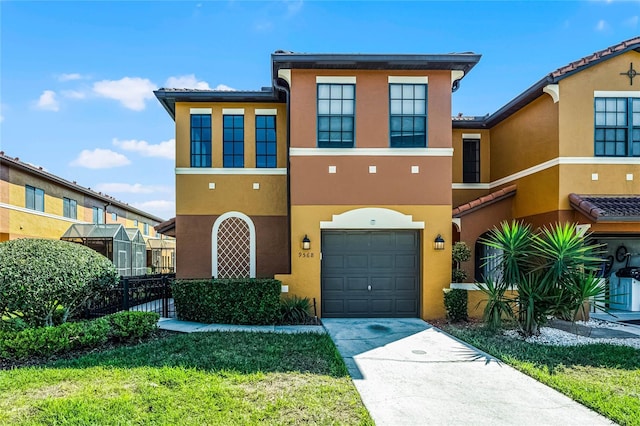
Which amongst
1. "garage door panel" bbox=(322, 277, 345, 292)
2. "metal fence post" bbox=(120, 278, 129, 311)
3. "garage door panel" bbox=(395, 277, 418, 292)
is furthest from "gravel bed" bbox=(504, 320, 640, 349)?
"metal fence post" bbox=(120, 278, 129, 311)

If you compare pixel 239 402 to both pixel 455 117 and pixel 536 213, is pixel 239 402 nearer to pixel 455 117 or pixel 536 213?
pixel 536 213

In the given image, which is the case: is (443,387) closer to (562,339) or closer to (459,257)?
(562,339)

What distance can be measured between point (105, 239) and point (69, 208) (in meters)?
5.12

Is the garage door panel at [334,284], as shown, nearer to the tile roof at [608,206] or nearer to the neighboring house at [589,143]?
the neighboring house at [589,143]

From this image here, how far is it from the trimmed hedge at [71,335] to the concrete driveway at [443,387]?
4399 mm

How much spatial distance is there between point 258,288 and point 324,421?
216 inches

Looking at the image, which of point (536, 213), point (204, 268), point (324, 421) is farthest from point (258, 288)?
point (536, 213)

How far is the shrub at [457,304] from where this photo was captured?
991 cm

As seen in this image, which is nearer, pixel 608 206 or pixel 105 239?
pixel 608 206

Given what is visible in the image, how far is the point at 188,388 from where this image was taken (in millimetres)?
5238

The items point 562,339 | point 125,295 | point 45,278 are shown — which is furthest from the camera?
point 125,295

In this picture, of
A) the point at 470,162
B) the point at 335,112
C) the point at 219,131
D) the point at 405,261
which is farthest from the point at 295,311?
the point at 470,162

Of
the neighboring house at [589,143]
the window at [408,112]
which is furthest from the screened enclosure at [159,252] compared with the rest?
the neighboring house at [589,143]

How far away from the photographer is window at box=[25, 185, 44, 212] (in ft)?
63.6
